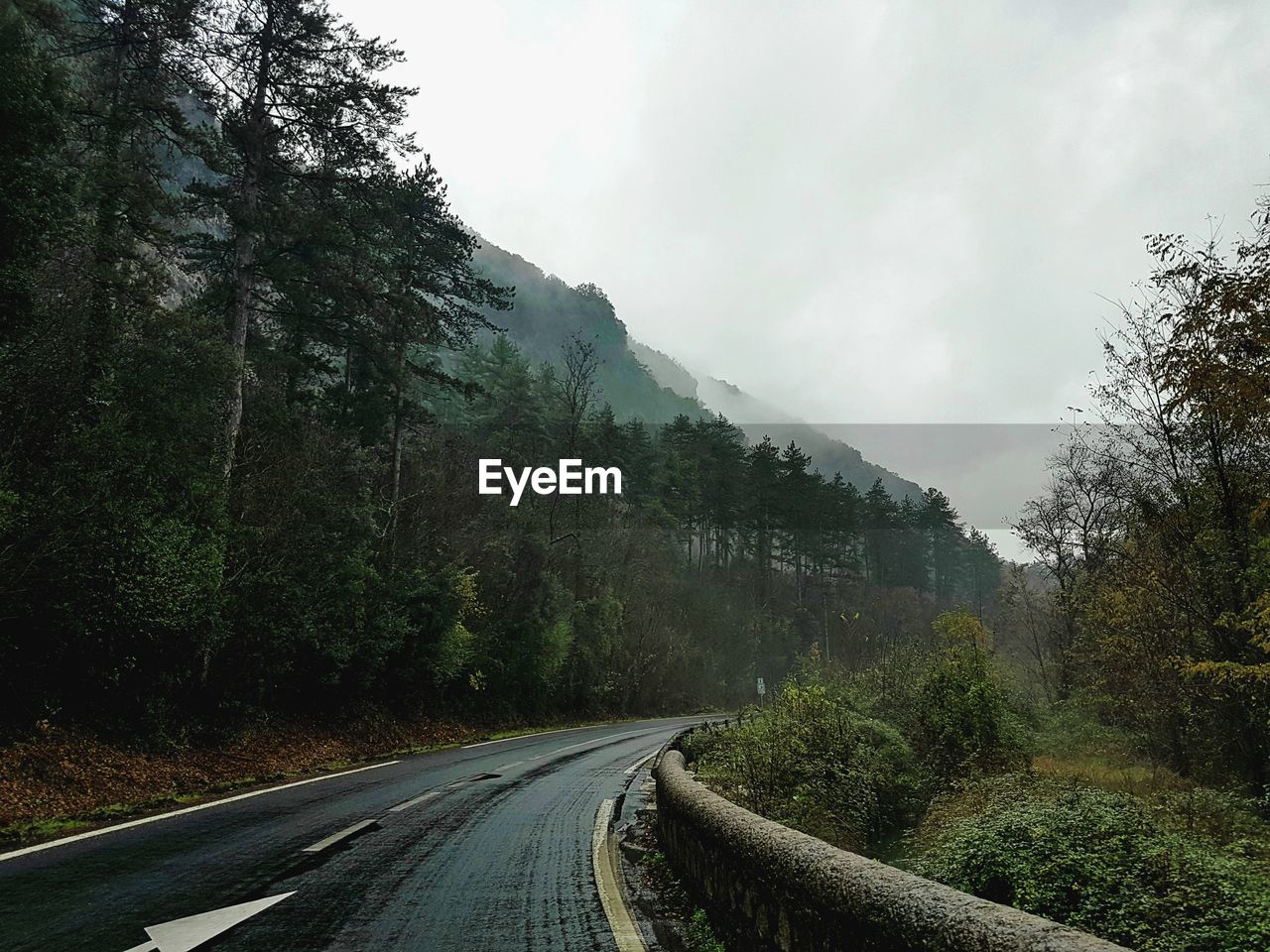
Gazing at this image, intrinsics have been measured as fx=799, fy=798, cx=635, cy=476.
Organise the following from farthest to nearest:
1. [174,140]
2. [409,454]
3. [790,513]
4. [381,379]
→ 1. [790,513]
2. [409,454]
3. [381,379]
4. [174,140]

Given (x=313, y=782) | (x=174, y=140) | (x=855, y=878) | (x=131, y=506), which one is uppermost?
(x=174, y=140)

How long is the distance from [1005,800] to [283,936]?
7715 millimetres

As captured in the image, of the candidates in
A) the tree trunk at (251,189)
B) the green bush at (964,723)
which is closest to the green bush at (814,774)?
the green bush at (964,723)

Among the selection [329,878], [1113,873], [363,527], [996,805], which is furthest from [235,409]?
[1113,873]

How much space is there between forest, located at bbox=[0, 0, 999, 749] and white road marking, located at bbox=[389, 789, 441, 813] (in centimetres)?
526

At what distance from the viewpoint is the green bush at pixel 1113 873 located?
455 centimetres

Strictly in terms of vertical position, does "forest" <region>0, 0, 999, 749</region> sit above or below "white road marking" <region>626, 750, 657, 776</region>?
above

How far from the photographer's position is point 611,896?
6.65 metres

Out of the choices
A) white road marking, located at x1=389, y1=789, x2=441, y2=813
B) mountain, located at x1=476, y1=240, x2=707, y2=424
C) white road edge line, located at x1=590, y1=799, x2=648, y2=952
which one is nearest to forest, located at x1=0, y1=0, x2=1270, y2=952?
white road edge line, located at x1=590, y1=799, x2=648, y2=952

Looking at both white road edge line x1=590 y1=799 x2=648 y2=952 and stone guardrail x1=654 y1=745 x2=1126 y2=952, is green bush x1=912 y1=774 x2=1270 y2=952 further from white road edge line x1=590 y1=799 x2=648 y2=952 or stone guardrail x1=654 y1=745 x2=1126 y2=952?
white road edge line x1=590 y1=799 x2=648 y2=952

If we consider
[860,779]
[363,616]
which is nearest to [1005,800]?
[860,779]

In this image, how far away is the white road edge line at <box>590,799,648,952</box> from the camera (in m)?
5.39

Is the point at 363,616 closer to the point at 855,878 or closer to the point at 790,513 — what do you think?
the point at 855,878

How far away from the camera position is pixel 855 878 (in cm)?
347
